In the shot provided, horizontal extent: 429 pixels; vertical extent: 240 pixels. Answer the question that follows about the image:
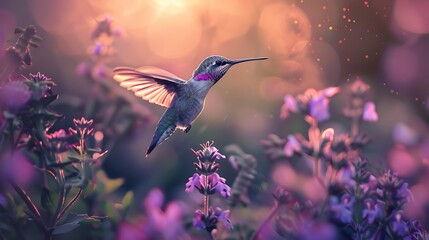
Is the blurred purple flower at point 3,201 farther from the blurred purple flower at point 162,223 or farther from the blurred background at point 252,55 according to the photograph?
the blurred background at point 252,55

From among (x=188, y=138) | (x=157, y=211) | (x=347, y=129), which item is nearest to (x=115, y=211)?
(x=157, y=211)

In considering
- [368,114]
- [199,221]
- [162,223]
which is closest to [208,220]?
[199,221]

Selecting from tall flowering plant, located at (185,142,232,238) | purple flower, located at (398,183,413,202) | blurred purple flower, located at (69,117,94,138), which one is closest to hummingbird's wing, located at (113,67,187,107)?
blurred purple flower, located at (69,117,94,138)

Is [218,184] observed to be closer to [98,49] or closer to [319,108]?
[319,108]

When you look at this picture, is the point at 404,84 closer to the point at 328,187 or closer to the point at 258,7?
the point at 258,7

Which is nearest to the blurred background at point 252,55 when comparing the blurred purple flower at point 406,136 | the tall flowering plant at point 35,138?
the blurred purple flower at point 406,136
